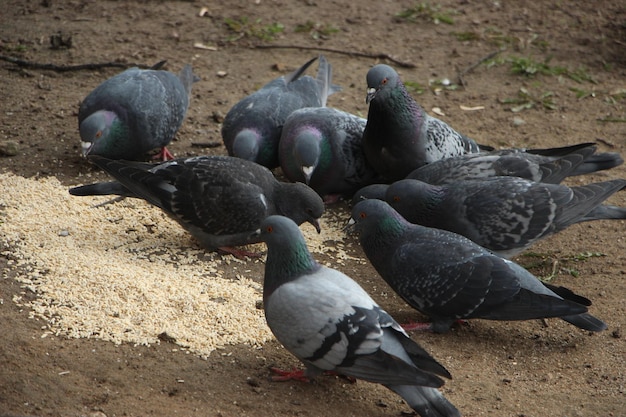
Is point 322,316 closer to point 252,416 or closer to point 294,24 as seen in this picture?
point 252,416

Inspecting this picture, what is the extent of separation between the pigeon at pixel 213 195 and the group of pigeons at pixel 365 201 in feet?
0.04

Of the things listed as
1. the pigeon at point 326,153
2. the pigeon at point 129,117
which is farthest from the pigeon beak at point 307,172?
the pigeon at point 129,117

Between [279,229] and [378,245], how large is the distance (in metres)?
1.12

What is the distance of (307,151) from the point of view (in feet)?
23.6

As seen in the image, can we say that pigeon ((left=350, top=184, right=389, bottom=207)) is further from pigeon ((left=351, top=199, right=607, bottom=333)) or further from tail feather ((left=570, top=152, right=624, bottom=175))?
tail feather ((left=570, top=152, right=624, bottom=175))

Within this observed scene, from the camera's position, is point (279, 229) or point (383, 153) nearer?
point (279, 229)

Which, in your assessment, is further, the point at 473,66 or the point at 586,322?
the point at 473,66

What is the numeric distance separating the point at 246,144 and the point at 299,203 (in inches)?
51.9

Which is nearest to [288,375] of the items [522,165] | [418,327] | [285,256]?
[285,256]

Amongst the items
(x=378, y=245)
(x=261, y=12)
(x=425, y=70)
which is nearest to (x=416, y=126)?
(x=378, y=245)

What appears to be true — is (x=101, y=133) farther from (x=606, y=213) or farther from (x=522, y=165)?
(x=606, y=213)

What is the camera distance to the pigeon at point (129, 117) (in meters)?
7.39

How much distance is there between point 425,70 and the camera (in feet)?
32.4

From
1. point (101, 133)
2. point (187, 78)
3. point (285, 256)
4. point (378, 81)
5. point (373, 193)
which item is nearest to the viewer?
point (285, 256)
